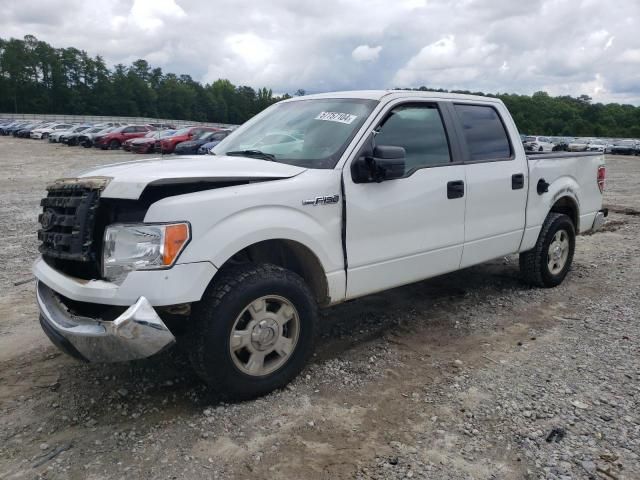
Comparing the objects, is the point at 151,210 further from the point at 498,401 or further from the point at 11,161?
the point at 11,161

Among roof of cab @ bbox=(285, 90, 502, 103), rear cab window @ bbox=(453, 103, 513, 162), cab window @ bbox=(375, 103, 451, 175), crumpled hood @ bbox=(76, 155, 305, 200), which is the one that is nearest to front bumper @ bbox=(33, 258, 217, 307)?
crumpled hood @ bbox=(76, 155, 305, 200)

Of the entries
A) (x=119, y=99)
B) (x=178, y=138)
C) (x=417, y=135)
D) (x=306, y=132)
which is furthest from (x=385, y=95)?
(x=119, y=99)

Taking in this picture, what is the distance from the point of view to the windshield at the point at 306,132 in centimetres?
381

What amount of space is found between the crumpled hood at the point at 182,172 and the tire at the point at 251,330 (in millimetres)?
576

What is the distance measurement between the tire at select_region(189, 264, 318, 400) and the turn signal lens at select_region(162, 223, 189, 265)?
35 cm

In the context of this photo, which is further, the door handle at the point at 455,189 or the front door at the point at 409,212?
the door handle at the point at 455,189

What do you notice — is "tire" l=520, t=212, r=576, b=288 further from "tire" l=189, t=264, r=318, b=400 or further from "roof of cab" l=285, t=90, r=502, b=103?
"tire" l=189, t=264, r=318, b=400

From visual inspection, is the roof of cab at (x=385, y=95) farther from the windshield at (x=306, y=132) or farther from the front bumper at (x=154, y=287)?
the front bumper at (x=154, y=287)

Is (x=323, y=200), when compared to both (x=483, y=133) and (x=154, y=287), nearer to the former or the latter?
(x=154, y=287)

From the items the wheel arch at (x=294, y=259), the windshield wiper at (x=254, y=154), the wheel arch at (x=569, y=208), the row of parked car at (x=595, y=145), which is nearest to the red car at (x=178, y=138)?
the wheel arch at (x=569, y=208)

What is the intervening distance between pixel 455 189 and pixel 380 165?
3.32 feet

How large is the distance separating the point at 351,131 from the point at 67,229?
196 cm

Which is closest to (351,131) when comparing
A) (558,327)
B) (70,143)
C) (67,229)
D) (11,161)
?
(67,229)

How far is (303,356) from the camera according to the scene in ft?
11.6
